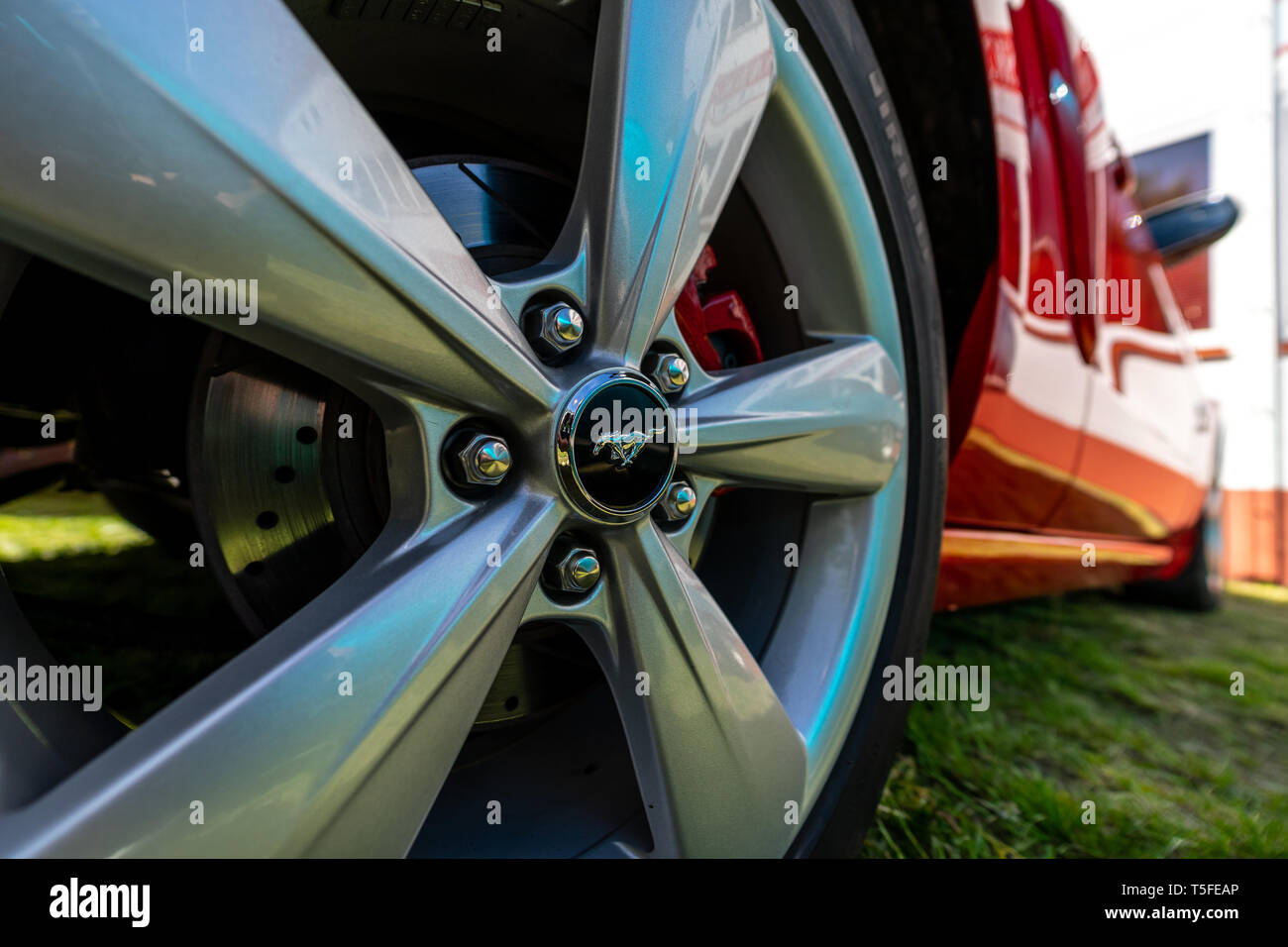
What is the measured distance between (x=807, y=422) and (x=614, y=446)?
0.26m

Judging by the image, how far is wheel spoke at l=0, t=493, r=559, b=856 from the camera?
1.50 feet

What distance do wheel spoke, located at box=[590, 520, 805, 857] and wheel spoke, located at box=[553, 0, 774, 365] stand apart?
182 mm

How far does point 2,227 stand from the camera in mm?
439

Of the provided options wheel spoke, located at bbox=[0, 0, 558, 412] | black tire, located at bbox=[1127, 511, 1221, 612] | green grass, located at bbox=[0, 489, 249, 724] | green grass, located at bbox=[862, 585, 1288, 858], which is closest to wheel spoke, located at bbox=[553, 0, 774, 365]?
wheel spoke, located at bbox=[0, 0, 558, 412]

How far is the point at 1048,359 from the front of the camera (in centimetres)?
123

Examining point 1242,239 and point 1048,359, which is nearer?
point 1048,359

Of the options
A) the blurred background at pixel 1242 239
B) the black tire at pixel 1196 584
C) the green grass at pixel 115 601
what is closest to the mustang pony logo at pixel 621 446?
the green grass at pixel 115 601

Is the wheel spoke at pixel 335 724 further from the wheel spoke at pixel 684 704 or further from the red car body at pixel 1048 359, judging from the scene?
the red car body at pixel 1048 359

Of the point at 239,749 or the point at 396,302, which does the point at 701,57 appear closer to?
the point at 396,302

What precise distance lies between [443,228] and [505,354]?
0.10 meters

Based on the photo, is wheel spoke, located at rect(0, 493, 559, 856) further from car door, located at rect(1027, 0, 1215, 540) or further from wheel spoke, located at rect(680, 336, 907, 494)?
car door, located at rect(1027, 0, 1215, 540)

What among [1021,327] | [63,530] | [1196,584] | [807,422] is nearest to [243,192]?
[807,422]

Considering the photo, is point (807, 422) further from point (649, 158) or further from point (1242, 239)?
point (1242, 239)
